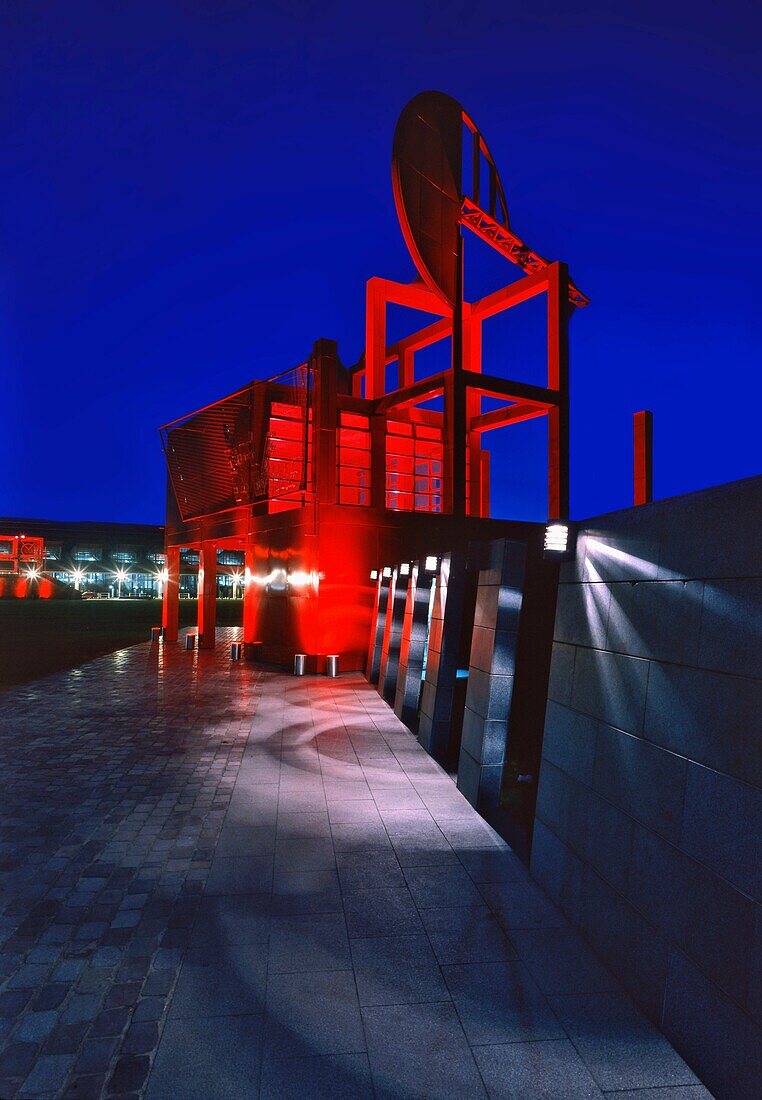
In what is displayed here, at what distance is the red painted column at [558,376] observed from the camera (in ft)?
91.0

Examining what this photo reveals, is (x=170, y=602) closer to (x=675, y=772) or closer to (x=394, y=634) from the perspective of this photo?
(x=394, y=634)

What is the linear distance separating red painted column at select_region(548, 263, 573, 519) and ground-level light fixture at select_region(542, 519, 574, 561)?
75.7 feet

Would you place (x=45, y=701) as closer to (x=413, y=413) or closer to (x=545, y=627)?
(x=545, y=627)

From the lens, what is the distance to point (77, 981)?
397cm

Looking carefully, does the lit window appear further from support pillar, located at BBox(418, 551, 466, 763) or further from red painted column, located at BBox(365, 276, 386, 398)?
support pillar, located at BBox(418, 551, 466, 763)

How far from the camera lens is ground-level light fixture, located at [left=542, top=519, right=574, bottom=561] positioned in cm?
531

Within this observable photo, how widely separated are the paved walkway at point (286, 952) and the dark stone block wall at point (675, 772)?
34 centimetres

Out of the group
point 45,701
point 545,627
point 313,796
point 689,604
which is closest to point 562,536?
point 689,604

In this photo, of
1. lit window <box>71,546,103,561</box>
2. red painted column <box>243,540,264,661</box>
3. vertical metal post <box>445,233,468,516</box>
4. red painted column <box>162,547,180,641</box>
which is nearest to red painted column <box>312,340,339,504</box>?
vertical metal post <box>445,233,468,516</box>

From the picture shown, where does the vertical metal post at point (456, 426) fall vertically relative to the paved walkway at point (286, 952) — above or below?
above

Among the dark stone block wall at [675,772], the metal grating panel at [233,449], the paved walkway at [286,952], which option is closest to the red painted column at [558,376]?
the metal grating panel at [233,449]

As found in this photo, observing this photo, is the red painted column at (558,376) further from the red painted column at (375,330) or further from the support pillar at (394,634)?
the support pillar at (394,634)

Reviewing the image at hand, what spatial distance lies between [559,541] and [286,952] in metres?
3.74

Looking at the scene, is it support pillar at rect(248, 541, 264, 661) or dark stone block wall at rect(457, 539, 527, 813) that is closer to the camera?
dark stone block wall at rect(457, 539, 527, 813)
